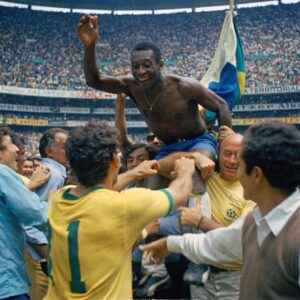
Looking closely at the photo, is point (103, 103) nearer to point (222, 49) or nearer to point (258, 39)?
point (258, 39)

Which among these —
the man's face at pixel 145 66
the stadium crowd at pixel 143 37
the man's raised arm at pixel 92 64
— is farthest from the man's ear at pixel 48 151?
the stadium crowd at pixel 143 37

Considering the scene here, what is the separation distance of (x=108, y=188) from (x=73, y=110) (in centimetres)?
3258

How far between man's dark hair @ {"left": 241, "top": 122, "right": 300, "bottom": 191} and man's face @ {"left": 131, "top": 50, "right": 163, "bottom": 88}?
1.71 metres

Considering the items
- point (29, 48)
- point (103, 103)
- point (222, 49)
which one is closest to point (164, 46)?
point (103, 103)

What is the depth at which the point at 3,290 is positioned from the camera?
2902 millimetres

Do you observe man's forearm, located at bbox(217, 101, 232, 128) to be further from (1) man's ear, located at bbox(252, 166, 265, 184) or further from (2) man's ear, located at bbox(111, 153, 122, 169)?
(1) man's ear, located at bbox(252, 166, 265, 184)

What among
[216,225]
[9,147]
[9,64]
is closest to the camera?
[216,225]

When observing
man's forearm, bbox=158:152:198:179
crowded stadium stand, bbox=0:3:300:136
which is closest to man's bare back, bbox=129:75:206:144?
man's forearm, bbox=158:152:198:179

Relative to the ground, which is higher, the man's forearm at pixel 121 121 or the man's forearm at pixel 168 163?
the man's forearm at pixel 121 121

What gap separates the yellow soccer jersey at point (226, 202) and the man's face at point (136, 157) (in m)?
0.92

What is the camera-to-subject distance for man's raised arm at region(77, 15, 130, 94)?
11.2 feet

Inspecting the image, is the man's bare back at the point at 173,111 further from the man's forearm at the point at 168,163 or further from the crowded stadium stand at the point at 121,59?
the crowded stadium stand at the point at 121,59

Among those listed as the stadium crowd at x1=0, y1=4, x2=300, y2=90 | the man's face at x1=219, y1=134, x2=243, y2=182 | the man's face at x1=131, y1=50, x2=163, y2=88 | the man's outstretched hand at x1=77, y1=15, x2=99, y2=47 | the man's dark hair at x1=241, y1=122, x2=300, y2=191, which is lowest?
the man's face at x1=219, y1=134, x2=243, y2=182

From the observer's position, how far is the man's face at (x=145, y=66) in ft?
11.4
